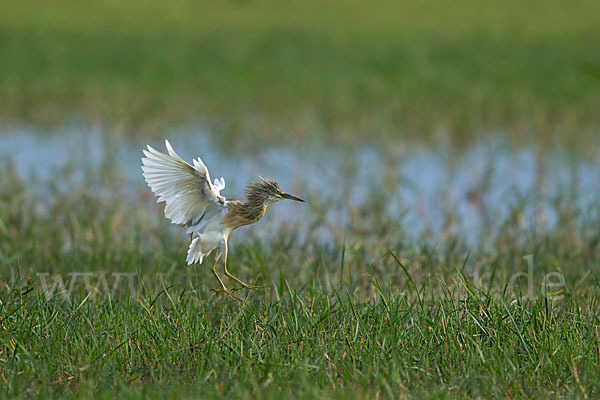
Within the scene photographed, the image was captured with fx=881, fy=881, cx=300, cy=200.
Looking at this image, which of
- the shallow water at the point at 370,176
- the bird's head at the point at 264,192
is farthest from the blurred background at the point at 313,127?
the bird's head at the point at 264,192

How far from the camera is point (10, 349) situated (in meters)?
3.71

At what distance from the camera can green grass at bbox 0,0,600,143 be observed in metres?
11.4

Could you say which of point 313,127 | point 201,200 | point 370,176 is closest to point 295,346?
point 201,200

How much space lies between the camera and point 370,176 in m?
8.56

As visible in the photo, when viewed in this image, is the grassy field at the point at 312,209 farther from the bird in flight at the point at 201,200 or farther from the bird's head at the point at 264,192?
the bird's head at the point at 264,192

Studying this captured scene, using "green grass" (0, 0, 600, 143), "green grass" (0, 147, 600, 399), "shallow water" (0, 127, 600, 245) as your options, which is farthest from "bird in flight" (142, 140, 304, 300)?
"green grass" (0, 0, 600, 143)

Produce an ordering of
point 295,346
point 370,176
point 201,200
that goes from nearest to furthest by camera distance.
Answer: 1. point 201,200
2. point 295,346
3. point 370,176

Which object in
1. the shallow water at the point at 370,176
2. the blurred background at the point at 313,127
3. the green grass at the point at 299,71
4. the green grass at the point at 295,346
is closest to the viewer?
the green grass at the point at 295,346

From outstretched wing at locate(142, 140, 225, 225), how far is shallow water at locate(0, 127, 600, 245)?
3.41 metres

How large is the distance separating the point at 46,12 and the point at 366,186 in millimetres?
15136

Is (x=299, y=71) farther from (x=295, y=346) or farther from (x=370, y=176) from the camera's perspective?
(x=295, y=346)

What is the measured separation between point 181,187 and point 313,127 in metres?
7.66

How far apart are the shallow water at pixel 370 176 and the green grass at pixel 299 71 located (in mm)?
767

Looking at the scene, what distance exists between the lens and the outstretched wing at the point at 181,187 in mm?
3068
